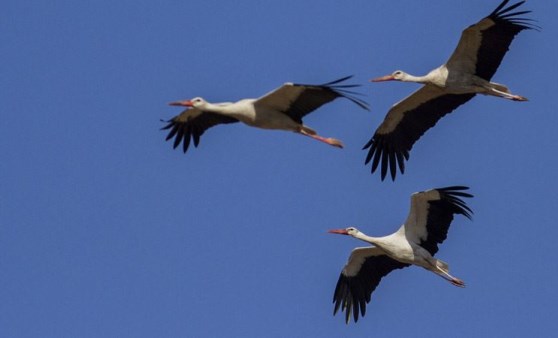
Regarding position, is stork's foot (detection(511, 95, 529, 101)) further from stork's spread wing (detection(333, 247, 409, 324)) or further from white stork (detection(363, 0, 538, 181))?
A: stork's spread wing (detection(333, 247, 409, 324))

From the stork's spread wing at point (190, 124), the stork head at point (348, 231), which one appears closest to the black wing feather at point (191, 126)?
the stork's spread wing at point (190, 124)

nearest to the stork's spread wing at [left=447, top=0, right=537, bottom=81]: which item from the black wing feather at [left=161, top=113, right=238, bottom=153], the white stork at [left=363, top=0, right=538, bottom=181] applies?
the white stork at [left=363, top=0, right=538, bottom=181]

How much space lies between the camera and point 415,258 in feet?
60.0

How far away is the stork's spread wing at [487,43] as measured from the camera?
60.6 feet

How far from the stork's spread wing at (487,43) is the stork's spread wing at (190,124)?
9.83 feet

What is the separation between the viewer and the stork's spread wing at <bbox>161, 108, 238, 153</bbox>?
1886 centimetres

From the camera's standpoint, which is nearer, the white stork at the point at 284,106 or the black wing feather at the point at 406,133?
the white stork at the point at 284,106

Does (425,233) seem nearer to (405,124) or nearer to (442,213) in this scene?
(442,213)

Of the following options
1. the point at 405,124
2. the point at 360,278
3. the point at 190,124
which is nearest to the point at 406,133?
the point at 405,124

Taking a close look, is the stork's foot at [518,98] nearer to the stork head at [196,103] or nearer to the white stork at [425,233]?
the white stork at [425,233]

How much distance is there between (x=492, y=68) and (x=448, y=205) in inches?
73.4

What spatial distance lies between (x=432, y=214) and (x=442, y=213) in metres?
0.13

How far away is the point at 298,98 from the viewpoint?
56.0ft

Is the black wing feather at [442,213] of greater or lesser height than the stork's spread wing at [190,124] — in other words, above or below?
below
